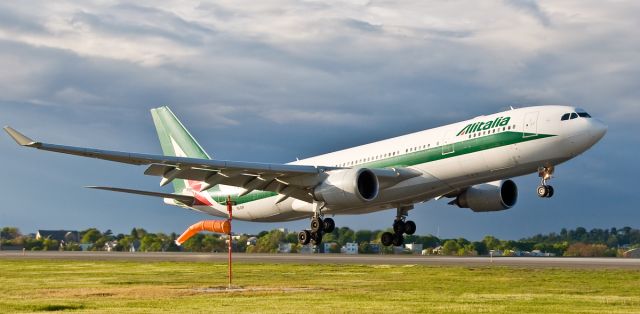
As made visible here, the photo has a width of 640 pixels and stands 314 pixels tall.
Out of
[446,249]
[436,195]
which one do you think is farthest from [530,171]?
[446,249]

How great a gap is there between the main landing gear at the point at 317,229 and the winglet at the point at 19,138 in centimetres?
1736

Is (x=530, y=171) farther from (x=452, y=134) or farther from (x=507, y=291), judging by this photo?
(x=507, y=291)

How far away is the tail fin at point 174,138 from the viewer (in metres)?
62.9

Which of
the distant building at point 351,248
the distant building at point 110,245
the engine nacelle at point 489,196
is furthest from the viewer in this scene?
the distant building at point 110,245

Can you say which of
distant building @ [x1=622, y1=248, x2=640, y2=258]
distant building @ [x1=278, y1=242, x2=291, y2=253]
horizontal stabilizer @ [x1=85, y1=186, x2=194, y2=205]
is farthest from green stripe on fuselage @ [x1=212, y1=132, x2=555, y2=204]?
distant building @ [x1=278, y1=242, x2=291, y2=253]

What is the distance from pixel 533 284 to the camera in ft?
118

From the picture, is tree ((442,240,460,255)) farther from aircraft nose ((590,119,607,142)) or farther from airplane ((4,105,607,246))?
aircraft nose ((590,119,607,142))

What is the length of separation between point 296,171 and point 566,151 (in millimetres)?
13668

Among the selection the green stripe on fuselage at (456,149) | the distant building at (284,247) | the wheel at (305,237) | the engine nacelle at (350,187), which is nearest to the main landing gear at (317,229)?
the wheel at (305,237)

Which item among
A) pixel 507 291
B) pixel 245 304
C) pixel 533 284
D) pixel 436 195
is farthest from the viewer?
pixel 436 195

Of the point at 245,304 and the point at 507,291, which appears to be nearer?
the point at 245,304

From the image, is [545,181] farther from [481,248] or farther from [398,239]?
[481,248]

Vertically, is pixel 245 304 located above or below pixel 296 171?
below

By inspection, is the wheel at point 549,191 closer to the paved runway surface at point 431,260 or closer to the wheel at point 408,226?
the paved runway surface at point 431,260
